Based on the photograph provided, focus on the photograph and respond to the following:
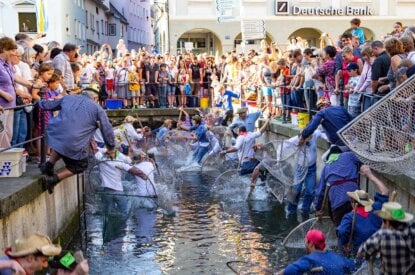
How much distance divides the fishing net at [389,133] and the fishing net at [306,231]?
1.29 meters

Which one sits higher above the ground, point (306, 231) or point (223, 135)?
point (223, 135)

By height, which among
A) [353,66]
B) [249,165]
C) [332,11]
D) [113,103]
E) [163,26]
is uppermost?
[163,26]

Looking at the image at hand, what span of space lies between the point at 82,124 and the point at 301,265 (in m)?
4.60

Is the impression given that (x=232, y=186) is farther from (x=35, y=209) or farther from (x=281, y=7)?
(x=281, y=7)

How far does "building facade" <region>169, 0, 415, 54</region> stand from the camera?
121 ft

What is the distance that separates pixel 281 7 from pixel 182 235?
2698 cm

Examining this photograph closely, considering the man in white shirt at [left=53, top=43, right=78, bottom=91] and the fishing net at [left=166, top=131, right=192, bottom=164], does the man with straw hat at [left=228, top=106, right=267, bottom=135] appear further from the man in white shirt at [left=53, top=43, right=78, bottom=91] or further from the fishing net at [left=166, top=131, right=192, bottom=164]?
the man in white shirt at [left=53, top=43, right=78, bottom=91]

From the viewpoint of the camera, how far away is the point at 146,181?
12648 mm

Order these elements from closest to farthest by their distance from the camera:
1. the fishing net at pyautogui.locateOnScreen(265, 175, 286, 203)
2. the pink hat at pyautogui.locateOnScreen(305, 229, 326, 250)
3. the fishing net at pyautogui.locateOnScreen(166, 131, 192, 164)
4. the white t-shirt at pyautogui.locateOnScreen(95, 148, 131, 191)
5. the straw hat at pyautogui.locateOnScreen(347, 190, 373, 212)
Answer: the pink hat at pyautogui.locateOnScreen(305, 229, 326, 250) → the straw hat at pyautogui.locateOnScreen(347, 190, 373, 212) → the white t-shirt at pyautogui.locateOnScreen(95, 148, 131, 191) → the fishing net at pyautogui.locateOnScreen(265, 175, 286, 203) → the fishing net at pyautogui.locateOnScreen(166, 131, 192, 164)

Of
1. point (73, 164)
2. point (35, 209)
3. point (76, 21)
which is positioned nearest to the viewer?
point (35, 209)

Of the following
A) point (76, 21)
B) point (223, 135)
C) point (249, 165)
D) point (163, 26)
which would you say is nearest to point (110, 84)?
point (223, 135)

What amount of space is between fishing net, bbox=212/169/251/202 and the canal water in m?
0.35

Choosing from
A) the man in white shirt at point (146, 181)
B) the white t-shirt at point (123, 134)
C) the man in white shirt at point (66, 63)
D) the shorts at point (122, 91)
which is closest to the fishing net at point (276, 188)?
the man in white shirt at point (146, 181)

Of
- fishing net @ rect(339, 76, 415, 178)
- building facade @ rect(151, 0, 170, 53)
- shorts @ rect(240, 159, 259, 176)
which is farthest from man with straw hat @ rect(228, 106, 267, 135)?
building facade @ rect(151, 0, 170, 53)
